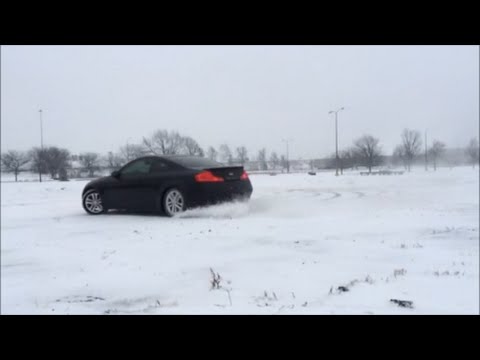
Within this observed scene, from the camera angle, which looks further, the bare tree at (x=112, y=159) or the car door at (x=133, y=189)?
the car door at (x=133, y=189)

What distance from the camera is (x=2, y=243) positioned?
2.75 m

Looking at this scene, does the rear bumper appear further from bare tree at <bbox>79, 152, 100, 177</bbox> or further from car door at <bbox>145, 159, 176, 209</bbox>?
bare tree at <bbox>79, 152, 100, 177</bbox>

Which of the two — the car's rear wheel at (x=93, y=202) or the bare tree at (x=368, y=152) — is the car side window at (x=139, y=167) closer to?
the car's rear wheel at (x=93, y=202)

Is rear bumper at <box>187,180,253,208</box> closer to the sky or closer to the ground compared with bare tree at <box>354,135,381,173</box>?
closer to the ground

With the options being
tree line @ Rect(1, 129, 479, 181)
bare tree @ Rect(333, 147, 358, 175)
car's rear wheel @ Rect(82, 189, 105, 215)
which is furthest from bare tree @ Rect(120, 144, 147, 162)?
bare tree @ Rect(333, 147, 358, 175)

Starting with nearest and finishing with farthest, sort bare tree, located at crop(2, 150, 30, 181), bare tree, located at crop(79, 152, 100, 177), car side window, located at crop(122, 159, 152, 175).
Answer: bare tree, located at crop(2, 150, 30, 181), bare tree, located at crop(79, 152, 100, 177), car side window, located at crop(122, 159, 152, 175)

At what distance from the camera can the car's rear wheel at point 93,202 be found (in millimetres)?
6145

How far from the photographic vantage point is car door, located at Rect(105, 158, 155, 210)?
5.77 metres

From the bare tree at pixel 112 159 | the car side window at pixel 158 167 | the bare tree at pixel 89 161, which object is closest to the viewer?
the bare tree at pixel 89 161

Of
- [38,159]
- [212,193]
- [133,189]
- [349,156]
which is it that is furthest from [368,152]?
[38,159]

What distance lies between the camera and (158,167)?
5773 millimetres

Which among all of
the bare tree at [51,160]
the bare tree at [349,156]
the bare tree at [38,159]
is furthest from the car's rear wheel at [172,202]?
the bare tree at [349,156]

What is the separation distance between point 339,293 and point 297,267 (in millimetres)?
587
